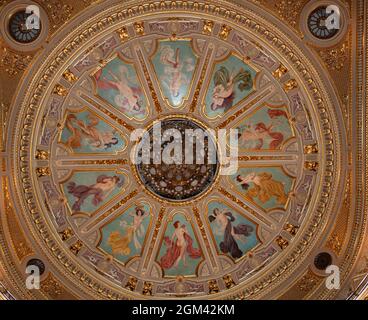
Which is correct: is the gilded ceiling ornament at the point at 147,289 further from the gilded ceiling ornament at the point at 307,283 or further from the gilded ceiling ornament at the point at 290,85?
the gilded ceiling ornament at the point at 290,85

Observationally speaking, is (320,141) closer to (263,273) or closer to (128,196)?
(263,273)

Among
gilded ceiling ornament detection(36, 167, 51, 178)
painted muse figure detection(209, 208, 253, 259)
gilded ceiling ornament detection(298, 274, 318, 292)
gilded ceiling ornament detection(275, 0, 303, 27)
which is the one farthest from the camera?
A: painted muse figure detection(209, 208, 253, 259)

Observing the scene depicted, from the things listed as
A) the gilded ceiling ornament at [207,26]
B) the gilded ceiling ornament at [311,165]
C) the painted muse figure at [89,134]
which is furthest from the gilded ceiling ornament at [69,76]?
the gilded ceiling ornament at [311,165]

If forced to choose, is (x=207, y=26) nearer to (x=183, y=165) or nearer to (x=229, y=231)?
(x=183, y=165)

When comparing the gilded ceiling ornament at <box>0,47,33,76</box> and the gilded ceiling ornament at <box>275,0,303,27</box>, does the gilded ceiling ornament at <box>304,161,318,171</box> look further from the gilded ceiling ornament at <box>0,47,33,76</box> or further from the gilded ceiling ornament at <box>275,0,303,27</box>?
the gilded ceiling ornament at <box>0,47,33,76</box>

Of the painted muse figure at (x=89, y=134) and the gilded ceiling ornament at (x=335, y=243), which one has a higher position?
the painted muse figure at (x=89, y=134)

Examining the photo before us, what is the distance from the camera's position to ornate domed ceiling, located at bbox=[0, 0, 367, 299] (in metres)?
14.1

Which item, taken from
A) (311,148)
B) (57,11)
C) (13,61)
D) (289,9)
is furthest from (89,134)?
(289,9)

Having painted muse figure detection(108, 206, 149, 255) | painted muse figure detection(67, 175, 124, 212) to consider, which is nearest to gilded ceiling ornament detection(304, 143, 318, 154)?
painted muse figure detection(108, 206, 149, 255)

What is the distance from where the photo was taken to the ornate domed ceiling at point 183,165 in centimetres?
1415

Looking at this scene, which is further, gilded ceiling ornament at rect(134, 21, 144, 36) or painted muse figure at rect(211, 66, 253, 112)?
painted muse figure at rect(211, 66, 253, 112)
